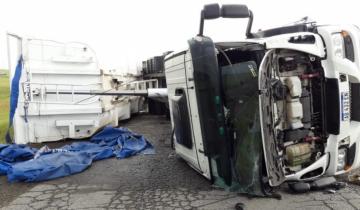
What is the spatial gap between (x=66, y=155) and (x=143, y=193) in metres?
1.95

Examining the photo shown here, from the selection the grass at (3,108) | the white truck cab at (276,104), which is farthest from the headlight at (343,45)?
the grass at (3,108)

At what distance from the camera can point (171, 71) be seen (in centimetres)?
443

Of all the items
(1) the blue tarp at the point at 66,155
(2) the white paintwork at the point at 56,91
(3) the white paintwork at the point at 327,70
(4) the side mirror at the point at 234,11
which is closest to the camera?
(4) the side mirror at the point at 234,11

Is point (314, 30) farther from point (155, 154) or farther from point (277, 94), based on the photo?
point (155, 154)

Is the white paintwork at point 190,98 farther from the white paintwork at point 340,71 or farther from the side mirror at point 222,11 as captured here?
the white paintwork at point 340,71

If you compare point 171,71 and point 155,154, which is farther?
point 155,154

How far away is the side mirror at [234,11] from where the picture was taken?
10.9 feet

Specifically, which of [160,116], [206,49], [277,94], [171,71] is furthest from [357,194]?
[160,116]

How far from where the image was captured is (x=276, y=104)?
3533 millimetres

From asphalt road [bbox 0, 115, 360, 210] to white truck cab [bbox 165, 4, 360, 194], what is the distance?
0.23 m

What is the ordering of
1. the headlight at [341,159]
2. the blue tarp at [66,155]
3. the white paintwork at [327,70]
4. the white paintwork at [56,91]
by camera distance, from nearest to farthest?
the white paintwork at [327,70] < the headlight at [341,159] < the blue tarp at [66,155] < the white paintwork at [56,91]

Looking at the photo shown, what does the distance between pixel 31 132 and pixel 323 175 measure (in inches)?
212

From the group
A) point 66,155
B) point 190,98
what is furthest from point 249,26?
point 66,155

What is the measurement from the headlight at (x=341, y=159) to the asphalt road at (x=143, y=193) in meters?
0.29
